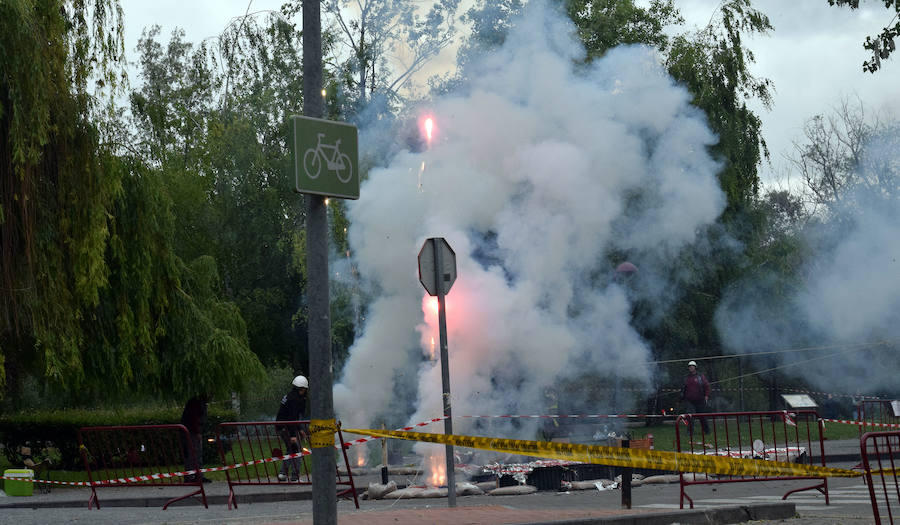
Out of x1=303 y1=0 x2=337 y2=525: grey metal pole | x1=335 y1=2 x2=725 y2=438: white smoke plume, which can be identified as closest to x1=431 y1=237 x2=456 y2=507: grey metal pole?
x1=303 y1=0 x2=337 y2=525: grey metal pole

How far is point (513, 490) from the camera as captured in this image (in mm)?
13750

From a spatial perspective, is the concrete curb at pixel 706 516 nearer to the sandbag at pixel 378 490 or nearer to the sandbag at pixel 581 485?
the sandbag at pixel 581 485

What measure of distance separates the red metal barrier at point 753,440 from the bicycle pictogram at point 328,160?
5.28 m

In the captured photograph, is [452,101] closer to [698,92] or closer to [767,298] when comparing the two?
[698,92]

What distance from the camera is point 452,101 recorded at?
2044 cm

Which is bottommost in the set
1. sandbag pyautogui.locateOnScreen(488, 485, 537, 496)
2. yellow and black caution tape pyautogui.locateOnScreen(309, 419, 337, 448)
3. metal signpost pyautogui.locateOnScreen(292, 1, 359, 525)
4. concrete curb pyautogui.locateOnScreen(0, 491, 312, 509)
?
sandbag pyautogui.locateOnScreen(488, 485, 537, 496)

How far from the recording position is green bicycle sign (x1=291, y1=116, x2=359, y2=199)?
6.85 metres

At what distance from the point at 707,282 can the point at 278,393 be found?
713 inches

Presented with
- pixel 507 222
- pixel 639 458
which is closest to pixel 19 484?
pixel 507 222

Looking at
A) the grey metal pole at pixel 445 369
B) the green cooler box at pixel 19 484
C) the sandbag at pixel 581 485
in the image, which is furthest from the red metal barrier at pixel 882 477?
the green cooler box at pixel 19 484

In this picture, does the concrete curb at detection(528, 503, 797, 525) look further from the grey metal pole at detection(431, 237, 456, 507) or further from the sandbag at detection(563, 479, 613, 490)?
the sandbag at detection(563, 479, 613, 490)

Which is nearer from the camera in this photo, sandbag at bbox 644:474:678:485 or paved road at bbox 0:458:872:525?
paved road at bbox 0:458:872:525

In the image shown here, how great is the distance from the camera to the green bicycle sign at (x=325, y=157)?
22.5 ft

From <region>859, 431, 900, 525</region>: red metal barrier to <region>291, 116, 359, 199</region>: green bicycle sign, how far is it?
4210 mm
